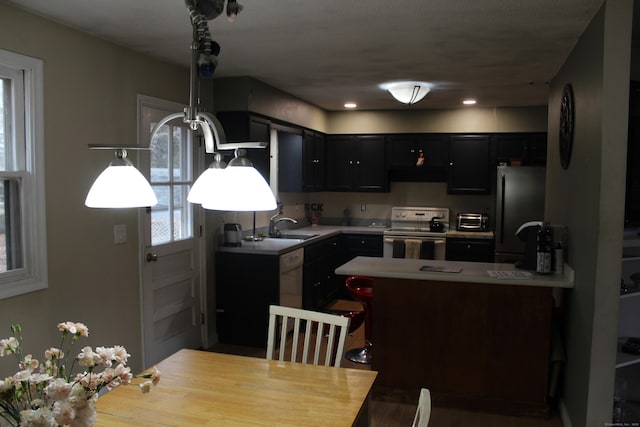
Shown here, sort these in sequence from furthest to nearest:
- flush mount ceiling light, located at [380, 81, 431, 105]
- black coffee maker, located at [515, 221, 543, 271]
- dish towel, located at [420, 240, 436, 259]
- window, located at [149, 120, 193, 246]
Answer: dish towel, located at [420, 240, 436, 259], flush mount ceiling light, located at [380, 81, 431, 105], window, located at [149, 120, 193, 246], black coffee maker, located at [515, 221, 543, 271]

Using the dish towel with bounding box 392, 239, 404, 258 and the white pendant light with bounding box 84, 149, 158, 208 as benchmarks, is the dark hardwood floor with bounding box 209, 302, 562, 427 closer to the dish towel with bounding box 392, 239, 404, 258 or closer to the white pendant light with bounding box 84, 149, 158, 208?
the white pendant light with bounding box 84, 149, 158, 208

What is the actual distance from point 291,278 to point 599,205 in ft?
9.06

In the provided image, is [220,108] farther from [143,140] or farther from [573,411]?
[573,411]

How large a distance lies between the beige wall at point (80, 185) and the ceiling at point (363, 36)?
149 mm

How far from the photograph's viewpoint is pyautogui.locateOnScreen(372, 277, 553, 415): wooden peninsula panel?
3.28 m

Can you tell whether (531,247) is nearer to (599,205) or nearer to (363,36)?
(599,205)

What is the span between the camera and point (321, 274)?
5.55 meters

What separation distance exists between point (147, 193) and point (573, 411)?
8.90 ft

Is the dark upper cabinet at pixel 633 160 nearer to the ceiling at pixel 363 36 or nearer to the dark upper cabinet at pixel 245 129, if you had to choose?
the ceiling at pixel 363 36

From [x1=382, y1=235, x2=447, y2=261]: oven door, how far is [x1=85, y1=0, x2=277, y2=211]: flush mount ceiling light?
4.76 m

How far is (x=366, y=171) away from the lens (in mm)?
6629

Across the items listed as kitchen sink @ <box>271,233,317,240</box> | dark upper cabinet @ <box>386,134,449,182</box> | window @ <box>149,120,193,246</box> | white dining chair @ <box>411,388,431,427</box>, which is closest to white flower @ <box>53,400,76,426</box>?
white dining chair @ <box>411,388,431,427</box>

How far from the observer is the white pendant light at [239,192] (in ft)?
4.46

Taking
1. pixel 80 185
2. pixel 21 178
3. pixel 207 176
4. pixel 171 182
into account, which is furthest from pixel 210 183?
pixel 171 182
